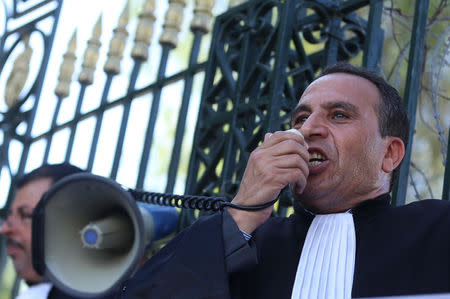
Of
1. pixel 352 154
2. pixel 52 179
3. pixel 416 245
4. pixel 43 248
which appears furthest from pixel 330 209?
pixel 52 179

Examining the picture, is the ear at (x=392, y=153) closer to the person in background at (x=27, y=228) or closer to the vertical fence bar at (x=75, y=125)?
the person in background at (x=27, y=228)

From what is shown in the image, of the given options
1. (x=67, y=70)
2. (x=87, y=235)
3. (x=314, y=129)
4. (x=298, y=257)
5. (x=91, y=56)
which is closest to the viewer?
(x=298, y=257)

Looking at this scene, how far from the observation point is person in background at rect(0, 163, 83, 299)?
4.03m

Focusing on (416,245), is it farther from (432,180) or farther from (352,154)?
(432,180)

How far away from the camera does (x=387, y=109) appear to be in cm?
273

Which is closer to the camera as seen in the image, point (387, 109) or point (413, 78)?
point (387, 109)

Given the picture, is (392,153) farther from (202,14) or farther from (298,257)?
(202,14)

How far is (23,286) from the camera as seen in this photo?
5.97m

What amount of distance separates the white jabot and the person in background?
75.2 inches

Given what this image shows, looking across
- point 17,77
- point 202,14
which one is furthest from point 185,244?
point 17,77

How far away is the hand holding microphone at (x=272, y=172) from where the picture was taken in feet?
7.75

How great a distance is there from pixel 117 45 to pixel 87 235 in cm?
218

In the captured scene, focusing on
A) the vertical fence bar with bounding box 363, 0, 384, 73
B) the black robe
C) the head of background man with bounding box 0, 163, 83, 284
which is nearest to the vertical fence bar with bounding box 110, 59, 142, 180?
the head of background man with bounding box 0, 163, 83, 284

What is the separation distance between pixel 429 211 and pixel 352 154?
12.4 inches
